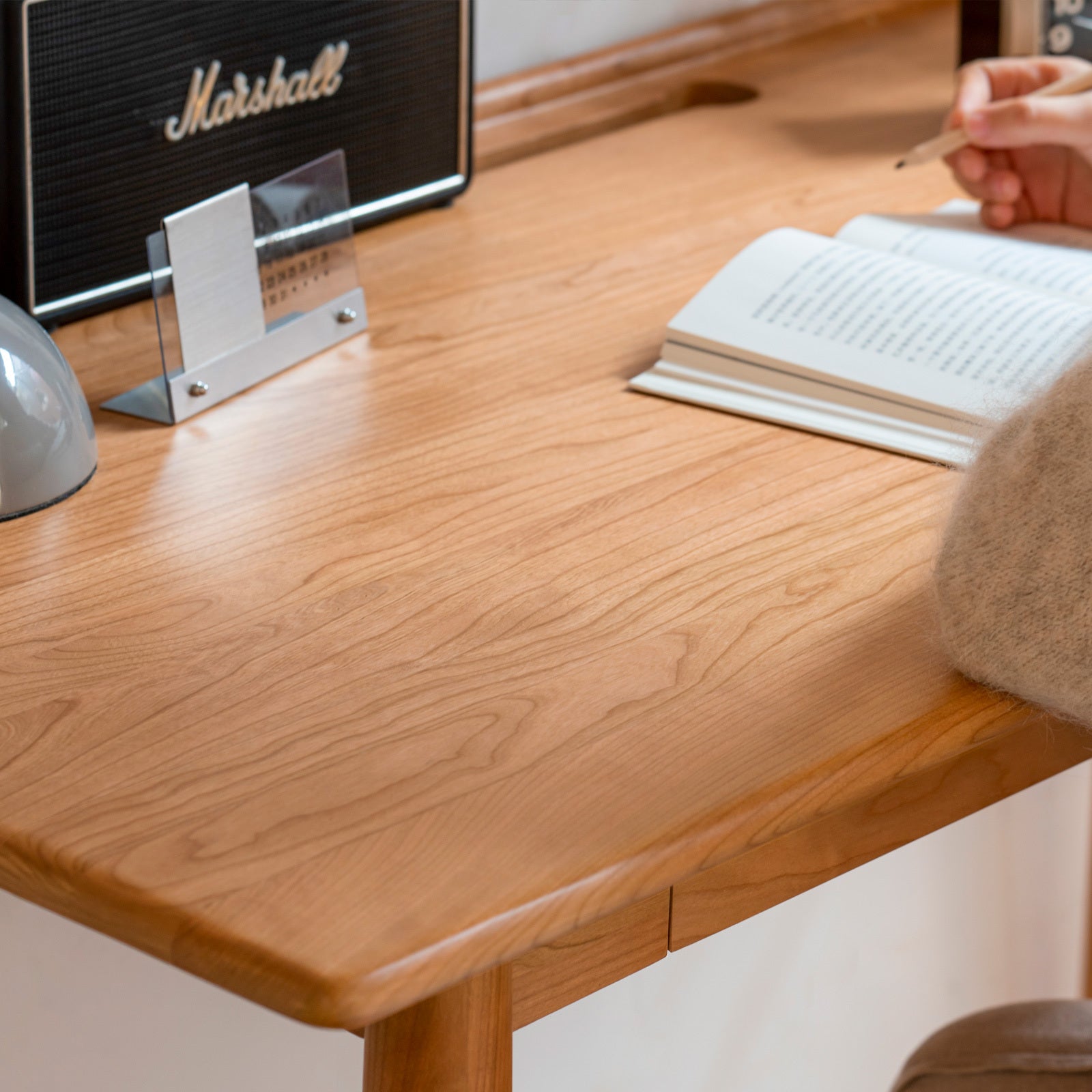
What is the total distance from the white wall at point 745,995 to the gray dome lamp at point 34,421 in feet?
1.07

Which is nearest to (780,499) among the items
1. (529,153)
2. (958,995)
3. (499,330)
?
(499,330)

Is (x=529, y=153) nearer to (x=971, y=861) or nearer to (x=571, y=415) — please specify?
(x=571, y=415)

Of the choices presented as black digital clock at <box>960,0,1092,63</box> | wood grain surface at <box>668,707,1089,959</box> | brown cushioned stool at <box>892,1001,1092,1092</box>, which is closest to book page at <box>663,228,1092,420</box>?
wood grain surface at <box>668,707,1089,959</box>

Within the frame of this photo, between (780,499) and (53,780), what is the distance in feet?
1.11

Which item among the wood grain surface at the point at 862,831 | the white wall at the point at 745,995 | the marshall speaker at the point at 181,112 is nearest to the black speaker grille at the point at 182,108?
the marshall speaker at the point at 181,112

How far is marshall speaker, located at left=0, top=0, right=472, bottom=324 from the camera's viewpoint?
772 mm

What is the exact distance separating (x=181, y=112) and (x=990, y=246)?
494 millimetres

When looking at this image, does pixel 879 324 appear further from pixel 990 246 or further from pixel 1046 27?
pixel 1046 27

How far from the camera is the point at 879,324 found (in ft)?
2.54

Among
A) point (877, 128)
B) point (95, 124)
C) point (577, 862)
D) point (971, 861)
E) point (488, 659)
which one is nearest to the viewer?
point (577, 862)

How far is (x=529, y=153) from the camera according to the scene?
3.95ft

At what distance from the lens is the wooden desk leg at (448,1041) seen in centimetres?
49

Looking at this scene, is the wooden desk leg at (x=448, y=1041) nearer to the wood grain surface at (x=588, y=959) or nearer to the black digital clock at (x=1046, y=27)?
the wood grain surface at (x=588, y=959)

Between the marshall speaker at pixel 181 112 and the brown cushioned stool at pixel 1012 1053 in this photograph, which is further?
the marshall speaker at pixel 181 112
